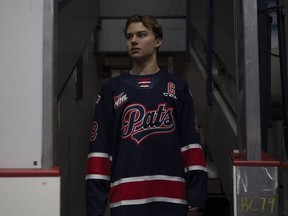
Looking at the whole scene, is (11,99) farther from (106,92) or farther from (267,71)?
(267,71)

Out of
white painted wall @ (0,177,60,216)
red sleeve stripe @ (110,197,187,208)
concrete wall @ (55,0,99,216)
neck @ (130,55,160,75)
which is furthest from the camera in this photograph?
concrete wall @ (55,0,99,216)

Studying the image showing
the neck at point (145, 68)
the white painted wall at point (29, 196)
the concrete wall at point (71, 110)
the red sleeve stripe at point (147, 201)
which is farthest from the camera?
the concrete wall at point (71, 110)

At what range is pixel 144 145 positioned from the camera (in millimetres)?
1521

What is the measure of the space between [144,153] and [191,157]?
193mm

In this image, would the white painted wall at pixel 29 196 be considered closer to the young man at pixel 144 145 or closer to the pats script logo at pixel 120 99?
the young man at pixel 144 145

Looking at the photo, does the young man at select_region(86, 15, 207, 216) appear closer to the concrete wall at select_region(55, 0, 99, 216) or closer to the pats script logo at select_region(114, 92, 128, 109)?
the pats script logo at select_region(114, 92, 128, 109)

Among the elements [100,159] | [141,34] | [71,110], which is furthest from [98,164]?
[71,110]

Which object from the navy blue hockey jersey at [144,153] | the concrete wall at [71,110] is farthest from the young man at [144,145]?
the concrete wall at [71,110]

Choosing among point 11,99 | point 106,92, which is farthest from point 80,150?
point 11,99

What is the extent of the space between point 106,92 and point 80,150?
1.90 metres

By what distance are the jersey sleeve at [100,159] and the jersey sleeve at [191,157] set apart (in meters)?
0.31

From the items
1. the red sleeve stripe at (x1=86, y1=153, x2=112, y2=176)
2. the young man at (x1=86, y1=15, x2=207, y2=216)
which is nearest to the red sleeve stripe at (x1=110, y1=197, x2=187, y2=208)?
the young man at (x1=86, y1=15, x2=207, y2=216)

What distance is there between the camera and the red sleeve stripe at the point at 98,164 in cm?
151

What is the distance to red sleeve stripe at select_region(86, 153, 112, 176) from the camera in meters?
1.51
